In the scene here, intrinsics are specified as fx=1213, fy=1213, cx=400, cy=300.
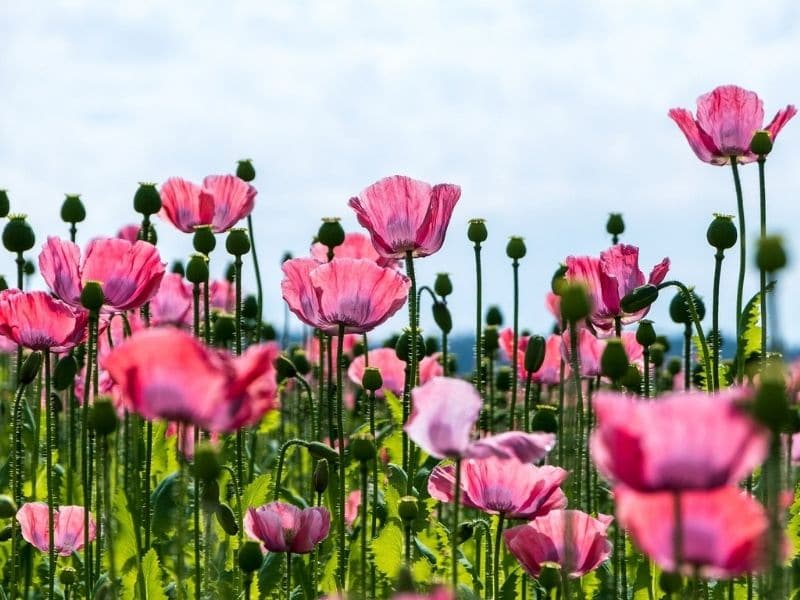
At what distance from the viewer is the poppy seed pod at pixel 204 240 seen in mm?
3584

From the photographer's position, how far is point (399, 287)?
9.50 feet

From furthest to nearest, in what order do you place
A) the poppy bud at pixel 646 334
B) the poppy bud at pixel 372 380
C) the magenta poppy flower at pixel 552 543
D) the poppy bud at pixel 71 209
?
the poppy bud at pixel 71 209 < the poppy bud at pixel 646 334 < the poppy bud at pixel 372 380 < the magenta poppy flower at pixel 552 543

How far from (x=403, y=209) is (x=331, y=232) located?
682mm

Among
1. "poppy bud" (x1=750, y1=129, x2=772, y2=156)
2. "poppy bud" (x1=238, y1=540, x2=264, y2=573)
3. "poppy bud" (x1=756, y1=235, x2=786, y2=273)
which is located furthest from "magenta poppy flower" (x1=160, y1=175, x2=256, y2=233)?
"poppy bud" (x1=756, y1=235, x2=786, y2=273)

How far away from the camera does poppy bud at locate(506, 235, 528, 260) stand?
14.3ft

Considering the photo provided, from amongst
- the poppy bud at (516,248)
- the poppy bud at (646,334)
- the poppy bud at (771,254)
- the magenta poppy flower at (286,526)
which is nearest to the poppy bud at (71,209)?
the poppy bud at (516,248)

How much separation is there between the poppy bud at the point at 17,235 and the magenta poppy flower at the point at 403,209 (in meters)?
1.28

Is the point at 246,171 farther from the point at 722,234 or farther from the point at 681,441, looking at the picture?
the point at 681,441

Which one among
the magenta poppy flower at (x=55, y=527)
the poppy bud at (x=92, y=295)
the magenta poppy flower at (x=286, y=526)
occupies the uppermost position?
the poppy bud at (x=92, y=295)

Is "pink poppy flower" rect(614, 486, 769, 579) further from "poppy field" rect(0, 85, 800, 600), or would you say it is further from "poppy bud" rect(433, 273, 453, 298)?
"poppy bud" rect(433, 273, 453, 298)

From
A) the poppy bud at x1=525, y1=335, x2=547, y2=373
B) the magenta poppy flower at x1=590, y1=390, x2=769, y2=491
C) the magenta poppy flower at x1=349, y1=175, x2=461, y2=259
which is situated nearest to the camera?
the magenta poppy flower at x1=590, y1=390, x2=769, y2=491

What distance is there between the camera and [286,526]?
2855mm

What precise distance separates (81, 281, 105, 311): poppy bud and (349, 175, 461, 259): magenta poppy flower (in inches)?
34.3

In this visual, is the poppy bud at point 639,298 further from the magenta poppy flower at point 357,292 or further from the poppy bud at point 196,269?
the poppy bud at point 196,269
